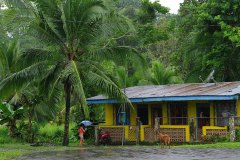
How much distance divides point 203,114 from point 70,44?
27.3 ft

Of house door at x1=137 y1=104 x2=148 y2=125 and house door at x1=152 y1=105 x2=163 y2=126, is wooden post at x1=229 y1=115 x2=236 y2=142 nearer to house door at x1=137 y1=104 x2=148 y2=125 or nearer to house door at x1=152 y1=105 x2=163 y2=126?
house door at x1=152 y1=105 x2=163 y2=126

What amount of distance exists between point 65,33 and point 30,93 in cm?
585

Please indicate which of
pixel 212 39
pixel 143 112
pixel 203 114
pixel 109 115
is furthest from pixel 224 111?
pixel 212 39

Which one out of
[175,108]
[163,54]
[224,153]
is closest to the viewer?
[224,153]

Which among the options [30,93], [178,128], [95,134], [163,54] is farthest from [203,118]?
[163,54]

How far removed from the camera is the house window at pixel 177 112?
2625cm

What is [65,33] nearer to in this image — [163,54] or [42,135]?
[42,135]

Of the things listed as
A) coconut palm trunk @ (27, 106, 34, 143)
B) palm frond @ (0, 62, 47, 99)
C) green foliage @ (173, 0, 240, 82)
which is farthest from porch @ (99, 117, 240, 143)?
green foliage @ (173, 0, 240, 82)

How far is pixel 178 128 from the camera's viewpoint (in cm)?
2416

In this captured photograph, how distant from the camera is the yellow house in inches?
914

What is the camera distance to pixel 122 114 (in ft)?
95.0

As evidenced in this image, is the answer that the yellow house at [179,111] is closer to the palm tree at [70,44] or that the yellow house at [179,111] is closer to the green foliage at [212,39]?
the palm tree at [70,44]

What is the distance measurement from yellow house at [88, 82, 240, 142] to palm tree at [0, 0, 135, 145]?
3.32 metres

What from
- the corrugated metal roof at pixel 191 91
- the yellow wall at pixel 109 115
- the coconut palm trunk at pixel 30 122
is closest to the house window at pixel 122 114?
the yellow wall at pixel 109 115
